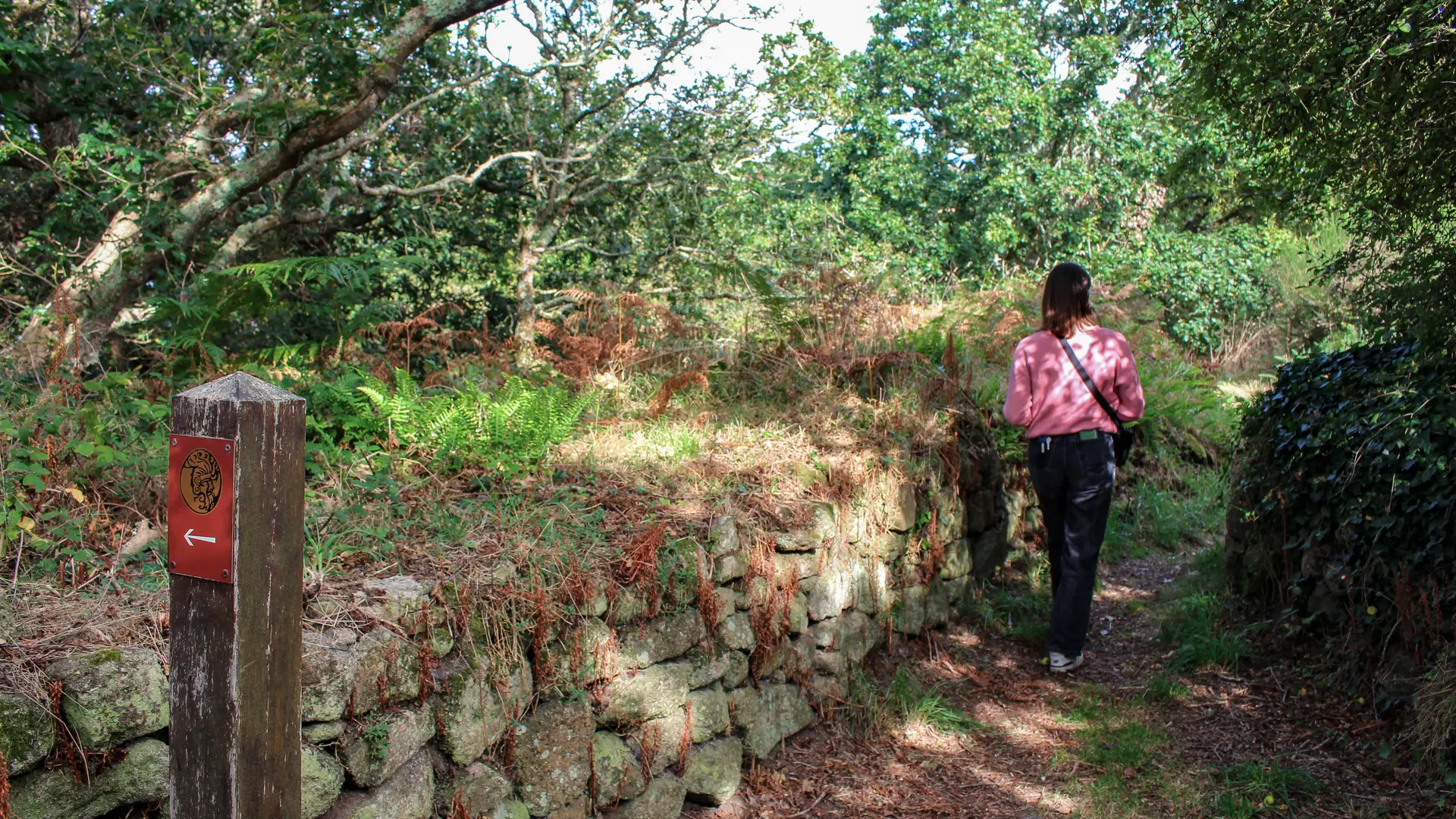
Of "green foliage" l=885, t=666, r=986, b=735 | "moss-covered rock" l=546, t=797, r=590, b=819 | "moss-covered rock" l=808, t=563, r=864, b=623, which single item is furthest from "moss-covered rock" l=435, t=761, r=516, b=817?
"green foliage" l=885, t=666, r=986, b=735

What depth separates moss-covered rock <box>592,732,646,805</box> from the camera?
3719 mm

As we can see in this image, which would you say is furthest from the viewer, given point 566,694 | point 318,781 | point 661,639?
point 661,639

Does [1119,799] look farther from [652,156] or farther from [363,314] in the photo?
[652,156]

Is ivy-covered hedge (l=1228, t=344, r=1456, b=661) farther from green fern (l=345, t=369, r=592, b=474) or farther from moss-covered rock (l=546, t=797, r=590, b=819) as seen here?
green fern (l=345, t=369, r=592, b=474)

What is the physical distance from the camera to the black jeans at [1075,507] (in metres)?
5.52

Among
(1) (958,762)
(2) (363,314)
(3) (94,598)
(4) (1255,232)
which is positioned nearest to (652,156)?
(2) (363,314)

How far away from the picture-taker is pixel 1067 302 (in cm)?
558

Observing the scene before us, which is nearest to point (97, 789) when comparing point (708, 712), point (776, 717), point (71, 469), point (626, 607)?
point (71, 469)

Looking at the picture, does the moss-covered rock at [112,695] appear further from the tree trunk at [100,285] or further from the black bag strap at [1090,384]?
the black bag strap at [1090,384]

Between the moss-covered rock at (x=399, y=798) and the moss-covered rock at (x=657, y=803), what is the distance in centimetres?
90

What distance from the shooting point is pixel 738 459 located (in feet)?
18.2

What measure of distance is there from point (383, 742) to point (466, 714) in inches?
14.0

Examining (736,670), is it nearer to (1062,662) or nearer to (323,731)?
(323,731)

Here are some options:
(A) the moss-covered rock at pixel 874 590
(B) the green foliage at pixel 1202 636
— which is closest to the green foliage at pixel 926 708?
(A) the moss-covered rock at pixel 874 590
